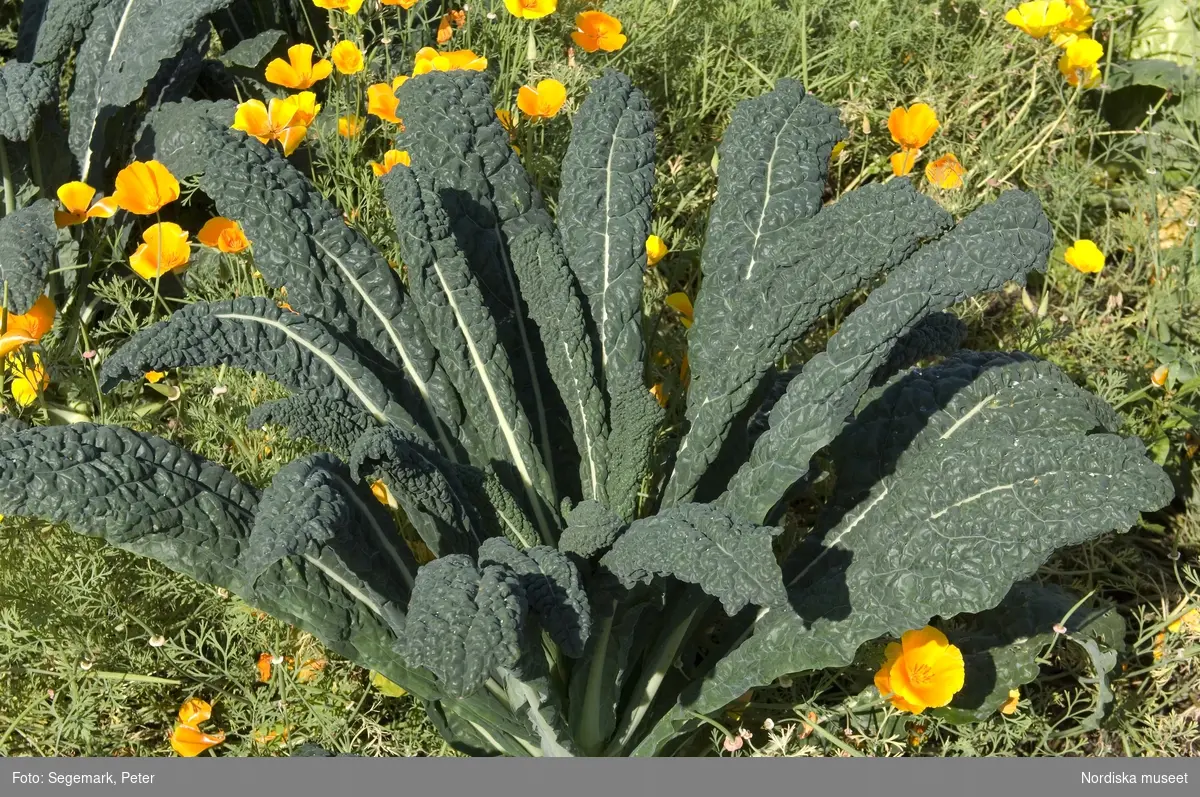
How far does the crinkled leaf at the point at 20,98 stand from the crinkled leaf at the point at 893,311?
5.97 feet

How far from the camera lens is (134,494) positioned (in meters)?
1.57

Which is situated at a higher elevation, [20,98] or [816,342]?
[20,98]

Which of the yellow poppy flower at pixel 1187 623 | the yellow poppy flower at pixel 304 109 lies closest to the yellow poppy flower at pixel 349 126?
the yellow poppy flower at pixel 304 109

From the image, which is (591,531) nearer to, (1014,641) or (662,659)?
(662,659)

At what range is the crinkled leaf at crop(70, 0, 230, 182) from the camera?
8.87ft

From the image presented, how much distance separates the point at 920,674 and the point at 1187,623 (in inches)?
28.4

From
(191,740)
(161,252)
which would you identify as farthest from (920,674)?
(161,252)

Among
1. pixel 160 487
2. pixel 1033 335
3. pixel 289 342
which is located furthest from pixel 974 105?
pixel 160 487

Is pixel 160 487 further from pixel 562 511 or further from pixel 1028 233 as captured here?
pixel 1028 233

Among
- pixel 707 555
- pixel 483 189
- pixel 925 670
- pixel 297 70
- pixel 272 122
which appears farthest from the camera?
pixel 297 70

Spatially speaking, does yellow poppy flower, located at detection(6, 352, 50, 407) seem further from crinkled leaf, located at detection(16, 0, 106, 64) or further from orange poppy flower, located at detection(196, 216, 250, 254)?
crinkled leaf, located at detection(16, 0, 106, 64)

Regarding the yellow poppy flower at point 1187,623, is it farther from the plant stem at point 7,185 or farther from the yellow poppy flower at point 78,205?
the plant stem at point 7,185

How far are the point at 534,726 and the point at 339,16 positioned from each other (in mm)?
1929

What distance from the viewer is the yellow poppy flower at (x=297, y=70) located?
2580mm
